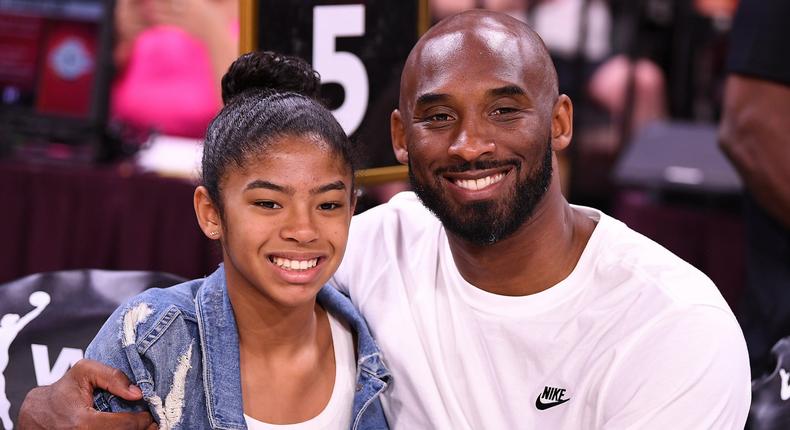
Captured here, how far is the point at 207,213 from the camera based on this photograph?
210cm

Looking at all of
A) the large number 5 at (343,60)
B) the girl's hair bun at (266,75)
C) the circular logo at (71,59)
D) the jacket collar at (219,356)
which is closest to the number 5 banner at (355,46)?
the large number 5 at (343,60)

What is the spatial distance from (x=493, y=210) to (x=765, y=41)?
1218 millimetres

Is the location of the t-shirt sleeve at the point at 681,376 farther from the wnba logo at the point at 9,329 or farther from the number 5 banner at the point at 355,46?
the wnba logo at the point at 9,329

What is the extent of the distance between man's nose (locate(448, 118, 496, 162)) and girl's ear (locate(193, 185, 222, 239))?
443 mm

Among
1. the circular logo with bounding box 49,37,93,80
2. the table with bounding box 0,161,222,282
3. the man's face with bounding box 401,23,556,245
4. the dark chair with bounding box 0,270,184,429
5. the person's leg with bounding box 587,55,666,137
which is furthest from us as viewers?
the person's leg with bounding box 587,55,666,137

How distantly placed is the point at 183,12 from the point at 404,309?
2643 millimetres

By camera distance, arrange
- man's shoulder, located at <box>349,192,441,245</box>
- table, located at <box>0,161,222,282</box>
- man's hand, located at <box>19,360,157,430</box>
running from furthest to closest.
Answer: table, located at <box>0,161,222,282</box>
man's shoulder, located at <box>349,192,441,245</box>
man's hand, located at <box>19,360,157,430</box>

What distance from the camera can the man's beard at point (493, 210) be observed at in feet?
7.13

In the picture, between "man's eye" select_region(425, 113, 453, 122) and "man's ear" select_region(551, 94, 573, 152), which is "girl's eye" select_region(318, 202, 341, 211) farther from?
"man's ear" select_region(551, 94, 573, 152)

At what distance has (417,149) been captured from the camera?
2199 mm

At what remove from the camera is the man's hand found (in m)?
1.92

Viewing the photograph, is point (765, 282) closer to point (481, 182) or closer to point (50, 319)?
point (481, 182)

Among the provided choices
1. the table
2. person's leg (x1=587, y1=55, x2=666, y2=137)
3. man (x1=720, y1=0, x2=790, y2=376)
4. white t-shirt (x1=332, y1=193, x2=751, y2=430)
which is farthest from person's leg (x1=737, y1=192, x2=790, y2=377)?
person's leg (x1=587, y1=55, x2=666, y2=137)

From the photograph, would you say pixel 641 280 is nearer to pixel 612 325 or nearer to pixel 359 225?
pixel 612 325
